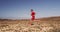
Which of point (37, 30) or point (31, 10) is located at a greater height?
point (31, 10)

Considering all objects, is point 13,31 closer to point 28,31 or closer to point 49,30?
point 28,31

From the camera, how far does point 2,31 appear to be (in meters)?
16.4

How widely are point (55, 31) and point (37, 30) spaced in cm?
160

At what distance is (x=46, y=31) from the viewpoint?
15461 millimetres

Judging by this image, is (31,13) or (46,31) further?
(31,13)

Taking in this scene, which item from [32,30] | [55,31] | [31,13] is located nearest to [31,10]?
[31,13]

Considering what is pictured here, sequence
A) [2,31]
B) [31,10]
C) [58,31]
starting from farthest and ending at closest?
[31,10], [2,31], [58,31]

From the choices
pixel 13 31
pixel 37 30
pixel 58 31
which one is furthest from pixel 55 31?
pixel 13 31

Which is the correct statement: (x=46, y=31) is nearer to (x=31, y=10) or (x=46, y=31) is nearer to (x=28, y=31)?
(x=28, y=31)

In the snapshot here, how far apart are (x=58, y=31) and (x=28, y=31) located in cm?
248

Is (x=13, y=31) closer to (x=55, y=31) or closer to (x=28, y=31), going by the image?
(x=28, y=31)

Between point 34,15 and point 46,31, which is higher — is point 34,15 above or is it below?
above

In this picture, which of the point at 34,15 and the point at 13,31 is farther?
the point at 34,15

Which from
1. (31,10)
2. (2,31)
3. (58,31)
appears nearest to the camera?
(58,31)
